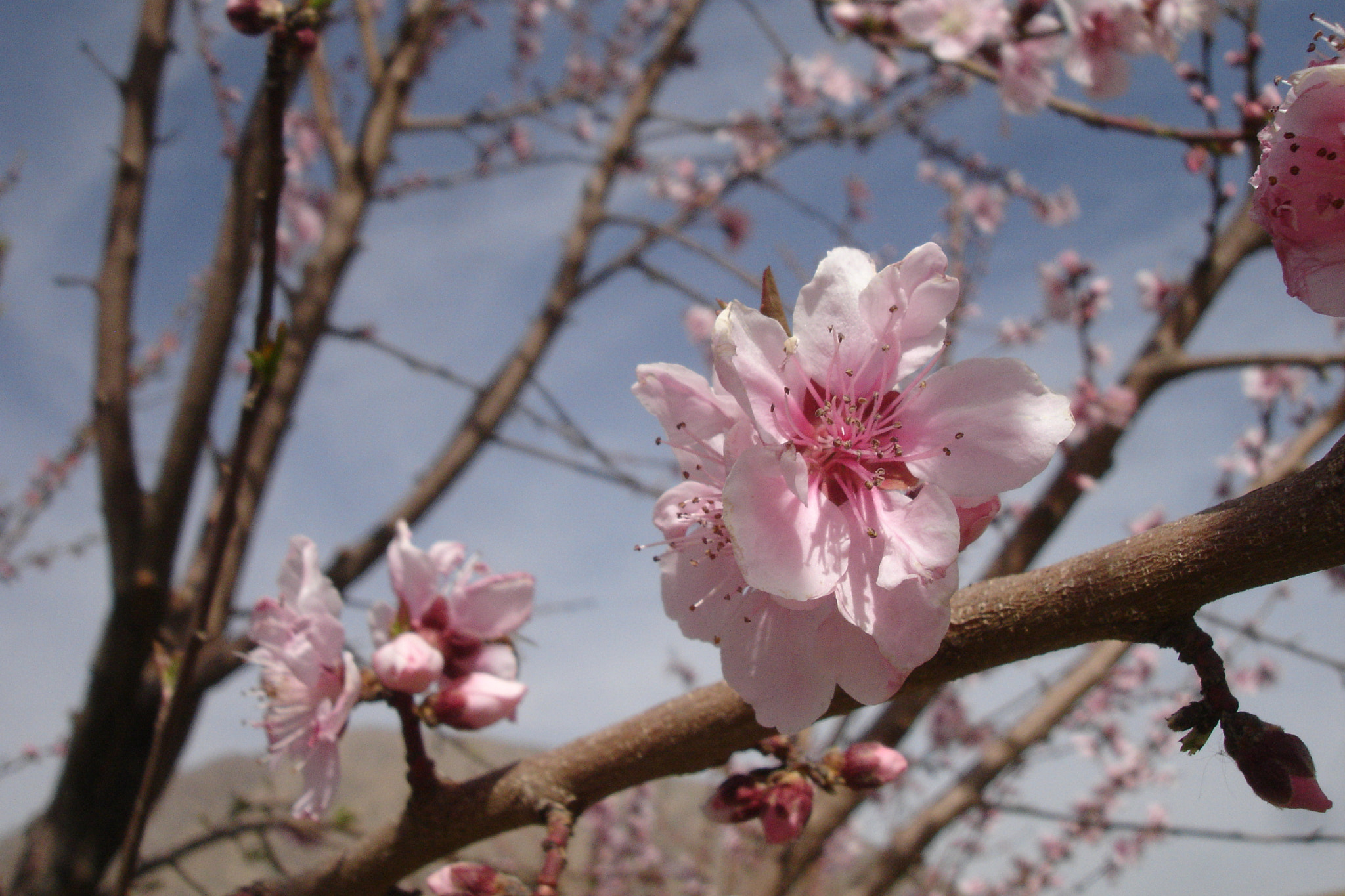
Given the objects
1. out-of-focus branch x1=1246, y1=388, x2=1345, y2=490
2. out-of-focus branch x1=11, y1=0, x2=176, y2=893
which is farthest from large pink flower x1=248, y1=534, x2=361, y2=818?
out-of-focus branch x1=1246, y1=388, x2=1345, y2=490

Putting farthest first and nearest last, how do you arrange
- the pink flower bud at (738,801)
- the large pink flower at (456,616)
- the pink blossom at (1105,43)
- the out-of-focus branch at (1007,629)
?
the pink blossom at (1105,43), the large pink flower at (456,616), the pink flower bud at (738,801), the out-of-focus branch at (1007,629)

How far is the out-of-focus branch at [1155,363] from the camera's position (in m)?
2.95

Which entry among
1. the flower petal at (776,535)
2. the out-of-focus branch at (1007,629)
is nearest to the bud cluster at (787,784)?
the out-of-focus branch at (1007,629)

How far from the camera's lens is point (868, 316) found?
86cm

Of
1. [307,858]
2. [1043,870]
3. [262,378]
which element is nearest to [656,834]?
[1043,870]

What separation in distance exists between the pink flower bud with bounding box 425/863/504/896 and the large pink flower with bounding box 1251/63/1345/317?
104 cm

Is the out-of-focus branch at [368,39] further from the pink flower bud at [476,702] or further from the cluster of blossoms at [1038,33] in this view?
the pink flower bud at [476,702]

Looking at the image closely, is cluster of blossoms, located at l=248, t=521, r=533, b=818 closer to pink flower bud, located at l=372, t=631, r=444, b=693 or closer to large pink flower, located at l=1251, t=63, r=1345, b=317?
pink flower bud, located at l=372, t=631, r=444, b=693

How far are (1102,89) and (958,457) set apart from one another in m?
2.44

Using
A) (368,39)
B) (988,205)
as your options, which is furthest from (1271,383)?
(368,39)

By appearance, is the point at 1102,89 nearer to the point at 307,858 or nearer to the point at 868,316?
the point at 868,316

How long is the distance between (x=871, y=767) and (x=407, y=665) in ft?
2.14

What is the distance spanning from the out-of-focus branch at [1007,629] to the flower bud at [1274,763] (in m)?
0.13

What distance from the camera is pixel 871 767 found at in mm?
1170
